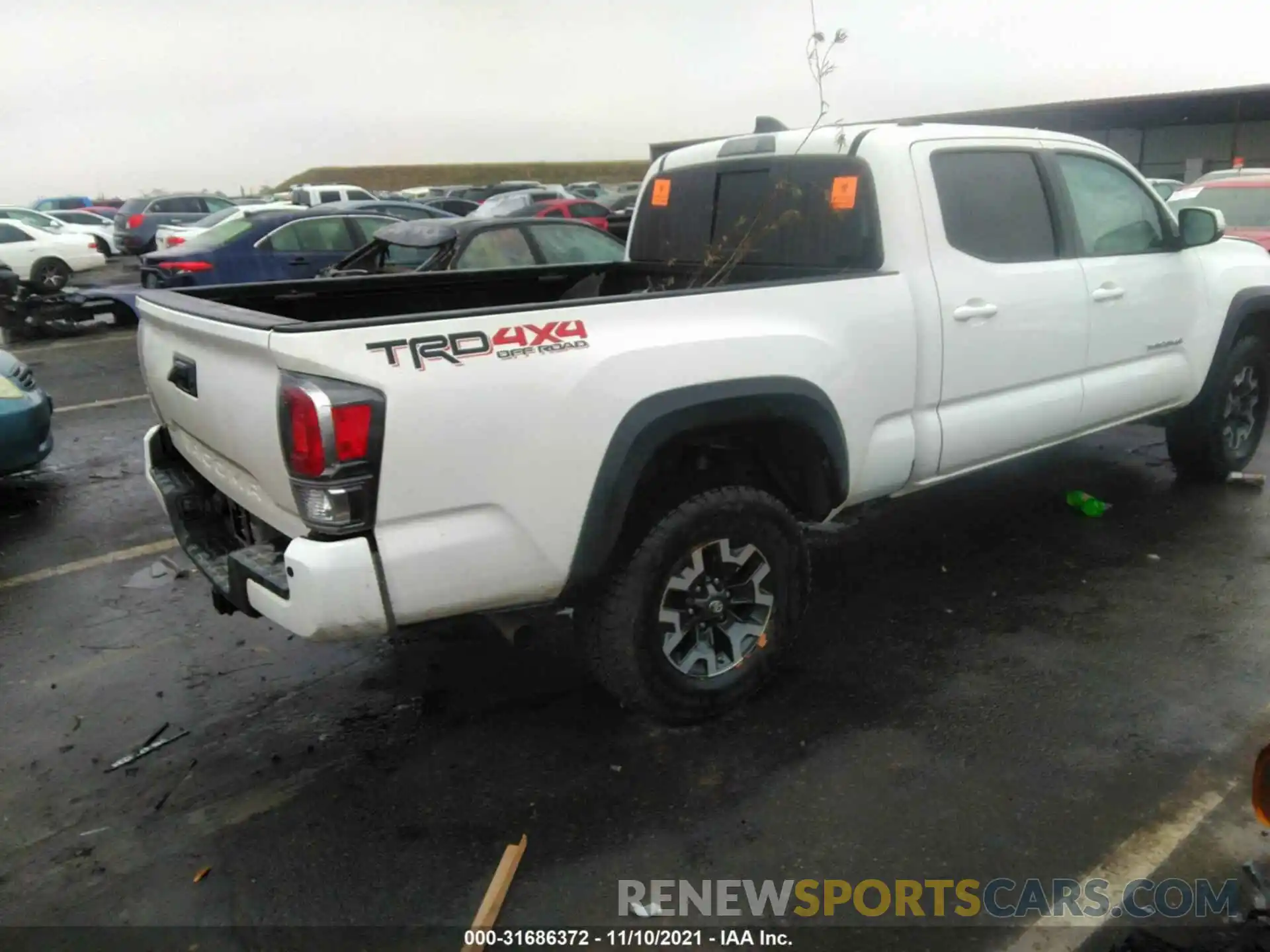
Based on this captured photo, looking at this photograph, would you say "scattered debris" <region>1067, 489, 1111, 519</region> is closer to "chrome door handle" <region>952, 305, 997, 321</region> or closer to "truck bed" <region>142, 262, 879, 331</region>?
"chrome door handle" <region>952, 305, 997, 321</region>

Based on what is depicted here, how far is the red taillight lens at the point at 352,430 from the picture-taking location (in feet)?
8.12

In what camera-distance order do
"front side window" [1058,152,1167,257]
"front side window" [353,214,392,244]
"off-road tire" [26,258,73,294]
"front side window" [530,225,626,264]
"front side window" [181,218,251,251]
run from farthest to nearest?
"off-road tire" [26,258,73,294] → "front side window" [353,214,392,244] → "front side window" [181,218,251,251] → "front side window" [530,225,626,264] → "front side window" [1058,152,1167,257]

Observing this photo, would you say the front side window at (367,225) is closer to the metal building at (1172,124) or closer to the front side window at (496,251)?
the front side window at (496,251)

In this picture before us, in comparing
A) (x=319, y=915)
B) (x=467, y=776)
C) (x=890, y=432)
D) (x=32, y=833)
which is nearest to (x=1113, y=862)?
(x=890, y=432)

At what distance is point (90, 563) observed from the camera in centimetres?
509

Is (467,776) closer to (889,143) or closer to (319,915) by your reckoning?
(319,915)

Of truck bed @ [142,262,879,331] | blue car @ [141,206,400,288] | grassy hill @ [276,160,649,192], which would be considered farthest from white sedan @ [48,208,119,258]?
grassy hill @ [276,160,649,192]

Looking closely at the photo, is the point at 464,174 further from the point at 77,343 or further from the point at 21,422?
the point at 21,422

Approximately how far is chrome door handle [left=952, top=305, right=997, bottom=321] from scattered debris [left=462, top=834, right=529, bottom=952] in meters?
2.52

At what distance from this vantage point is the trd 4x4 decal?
101 inches

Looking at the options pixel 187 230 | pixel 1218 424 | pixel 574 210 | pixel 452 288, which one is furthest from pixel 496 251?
pixel 187 230

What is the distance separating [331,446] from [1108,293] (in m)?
3.65

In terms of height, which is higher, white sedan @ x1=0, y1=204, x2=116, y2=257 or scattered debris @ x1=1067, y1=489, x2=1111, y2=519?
white sedan @ x1=0, y1=204, x2=116, y2=257

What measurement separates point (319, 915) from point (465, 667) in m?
1.41
